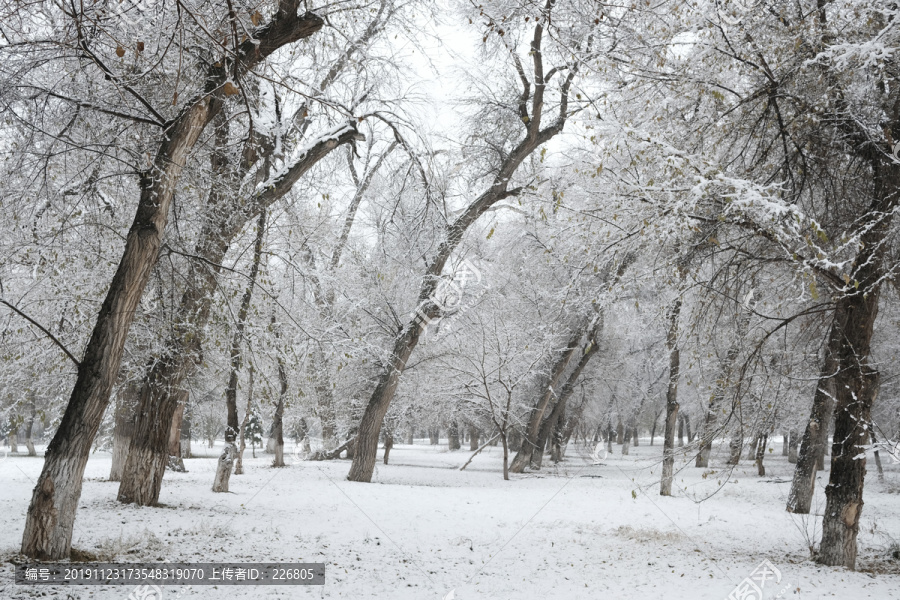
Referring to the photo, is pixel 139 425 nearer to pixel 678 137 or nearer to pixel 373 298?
pixel 678 137

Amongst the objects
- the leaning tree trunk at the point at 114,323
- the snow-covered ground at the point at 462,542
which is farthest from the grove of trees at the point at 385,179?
the snow-covered ground at the point at 462,542

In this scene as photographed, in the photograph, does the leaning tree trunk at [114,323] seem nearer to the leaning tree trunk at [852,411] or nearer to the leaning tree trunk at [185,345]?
the leaning tree trunk at [185,345]

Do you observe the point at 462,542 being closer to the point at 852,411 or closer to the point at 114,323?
the point at 852,411

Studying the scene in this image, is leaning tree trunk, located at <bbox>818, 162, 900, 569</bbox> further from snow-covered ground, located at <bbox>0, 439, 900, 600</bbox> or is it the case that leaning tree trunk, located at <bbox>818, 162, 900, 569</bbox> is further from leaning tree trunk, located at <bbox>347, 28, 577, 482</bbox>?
leaning tree trunk, located at <bbox>347, 28, 577, 482</bbox>

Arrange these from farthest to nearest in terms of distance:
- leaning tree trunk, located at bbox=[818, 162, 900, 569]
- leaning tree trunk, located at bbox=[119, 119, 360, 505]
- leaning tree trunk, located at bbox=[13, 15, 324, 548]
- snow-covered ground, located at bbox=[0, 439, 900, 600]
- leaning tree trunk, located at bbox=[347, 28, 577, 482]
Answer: leaning tree trunk, located at bbox=[347, 28, 577, 482] < leaning tree trunk, located at bbox=[119, 119, 360, 505] < leaning tree trunk, located at bbox=[818, 162, 900, 569] < snow-covered ground, located at bbox=[0, 439, 900, 600] < leaning tree trunk, located at bbox=[13, 15, 324, 548]

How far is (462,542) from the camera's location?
782 cm

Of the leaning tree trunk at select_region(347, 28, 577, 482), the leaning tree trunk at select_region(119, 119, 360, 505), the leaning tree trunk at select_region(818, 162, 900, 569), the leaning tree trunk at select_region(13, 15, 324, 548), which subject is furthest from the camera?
the leaning tree trunk at select_region(347, 28, 577, 482)

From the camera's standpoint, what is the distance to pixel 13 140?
6.08 m

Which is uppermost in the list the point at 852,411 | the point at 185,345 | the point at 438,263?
the point at 438,263

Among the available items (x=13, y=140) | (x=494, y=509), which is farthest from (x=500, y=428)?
(x=13, y=140)

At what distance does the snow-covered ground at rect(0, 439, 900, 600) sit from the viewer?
18.3ft

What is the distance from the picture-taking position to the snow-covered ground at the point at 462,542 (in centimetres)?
557

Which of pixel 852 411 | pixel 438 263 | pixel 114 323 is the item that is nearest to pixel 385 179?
pixel 438 263

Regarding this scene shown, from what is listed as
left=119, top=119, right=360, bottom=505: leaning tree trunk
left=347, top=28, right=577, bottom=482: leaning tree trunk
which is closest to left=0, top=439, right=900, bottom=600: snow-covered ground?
left=119, top=119, right=360, bottom=505: leaning tree trunk
